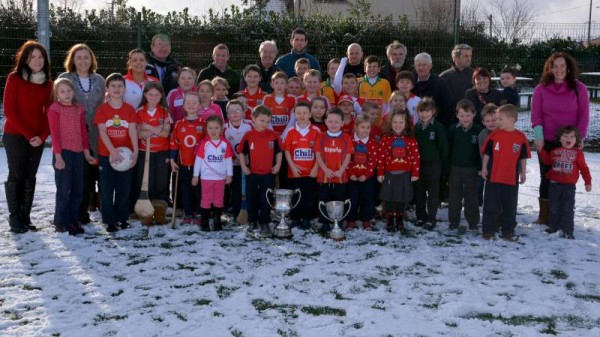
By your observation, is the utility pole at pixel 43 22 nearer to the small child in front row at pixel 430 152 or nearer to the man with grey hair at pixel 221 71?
the man with grey hair at pixel 221 71

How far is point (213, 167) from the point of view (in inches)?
232

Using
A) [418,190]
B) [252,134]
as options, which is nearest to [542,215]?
[418,190]

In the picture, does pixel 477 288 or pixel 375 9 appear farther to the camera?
pixel 375 9

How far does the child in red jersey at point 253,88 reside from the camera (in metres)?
6.51

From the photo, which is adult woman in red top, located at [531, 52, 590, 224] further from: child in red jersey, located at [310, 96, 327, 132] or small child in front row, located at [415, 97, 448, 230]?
child in red jersey, located at [310, 96, 327, 132]

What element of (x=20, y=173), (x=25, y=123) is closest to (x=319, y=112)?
(x=25, y=123)

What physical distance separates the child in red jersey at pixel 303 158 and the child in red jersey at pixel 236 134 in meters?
0.54

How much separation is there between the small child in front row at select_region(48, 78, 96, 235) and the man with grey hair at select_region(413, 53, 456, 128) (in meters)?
3.62

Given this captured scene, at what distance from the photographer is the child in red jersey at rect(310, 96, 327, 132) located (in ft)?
19.9

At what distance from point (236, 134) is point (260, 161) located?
51 centimetres

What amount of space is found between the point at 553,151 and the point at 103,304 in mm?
4468

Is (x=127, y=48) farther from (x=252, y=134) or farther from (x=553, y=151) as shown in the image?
(x=553, y=151)

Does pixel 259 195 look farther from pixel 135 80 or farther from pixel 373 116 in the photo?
pixel 135 80

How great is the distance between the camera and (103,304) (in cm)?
402
